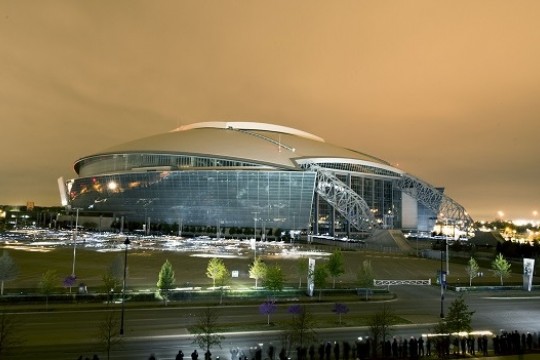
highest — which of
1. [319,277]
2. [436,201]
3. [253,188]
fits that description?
[253,188]

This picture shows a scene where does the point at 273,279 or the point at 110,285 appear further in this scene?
the point at 273,279

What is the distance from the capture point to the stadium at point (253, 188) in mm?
96875

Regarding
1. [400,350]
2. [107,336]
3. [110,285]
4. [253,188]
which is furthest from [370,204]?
[107,336]

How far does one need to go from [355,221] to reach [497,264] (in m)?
49.2

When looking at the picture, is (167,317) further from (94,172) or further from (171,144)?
(94,172)

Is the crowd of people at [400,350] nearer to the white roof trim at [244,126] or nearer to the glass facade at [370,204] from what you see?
the glass facade at [370,204]

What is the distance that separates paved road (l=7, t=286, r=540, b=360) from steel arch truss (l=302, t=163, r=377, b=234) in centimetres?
5522

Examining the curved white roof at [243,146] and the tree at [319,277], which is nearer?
the tree at [319,277]

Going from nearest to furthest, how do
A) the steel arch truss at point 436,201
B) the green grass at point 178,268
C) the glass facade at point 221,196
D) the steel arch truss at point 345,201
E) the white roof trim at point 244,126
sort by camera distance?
the green grass at point 178,268 → the steel arch truss at point 345,201 → the glass facade at point 221,196 → the steel arch truss at point 436,201 → the white roof trim at point 244,126

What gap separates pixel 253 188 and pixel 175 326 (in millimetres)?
73445

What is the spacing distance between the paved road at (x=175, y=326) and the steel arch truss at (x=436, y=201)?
83736mm

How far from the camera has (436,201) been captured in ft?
383

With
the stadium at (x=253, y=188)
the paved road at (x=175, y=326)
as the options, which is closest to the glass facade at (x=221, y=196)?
the stadium at (x=253, y=188)

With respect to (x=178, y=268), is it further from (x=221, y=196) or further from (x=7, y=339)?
(x=221, y=196)
